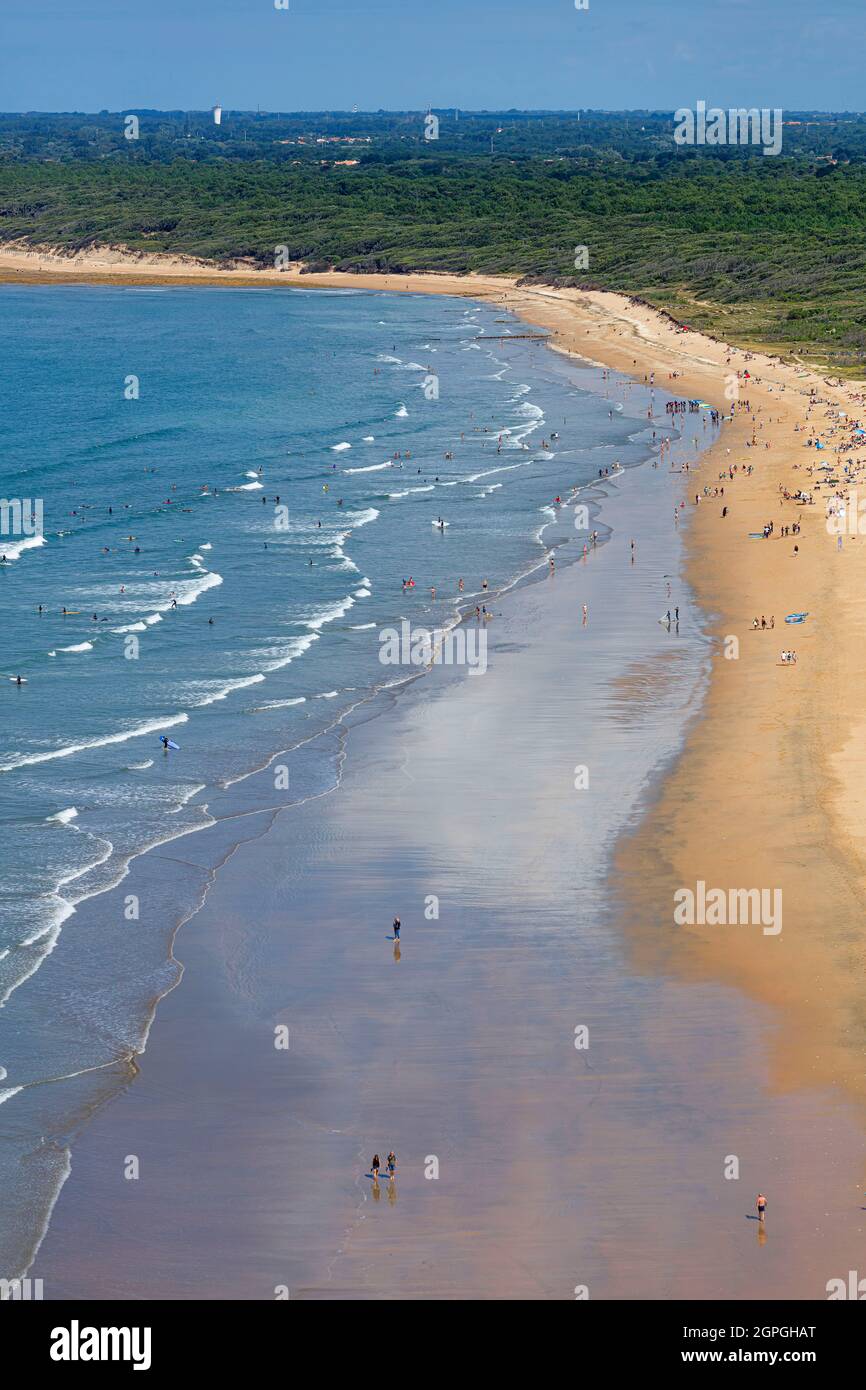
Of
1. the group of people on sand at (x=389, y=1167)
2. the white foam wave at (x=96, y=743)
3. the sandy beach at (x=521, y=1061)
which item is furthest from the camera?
the white foam wave at (x=96, y=743)

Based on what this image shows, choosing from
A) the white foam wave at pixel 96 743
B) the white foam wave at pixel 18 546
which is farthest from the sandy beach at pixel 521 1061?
the white foam wave at pixel 18 546

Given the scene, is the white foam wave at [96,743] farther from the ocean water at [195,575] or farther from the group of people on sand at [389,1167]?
the group of people on sand at [389,1167]

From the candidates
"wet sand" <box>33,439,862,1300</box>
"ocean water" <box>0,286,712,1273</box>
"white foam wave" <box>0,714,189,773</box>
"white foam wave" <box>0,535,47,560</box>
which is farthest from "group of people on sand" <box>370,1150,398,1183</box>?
"white foam wave" <box>0,535,47,560</box>

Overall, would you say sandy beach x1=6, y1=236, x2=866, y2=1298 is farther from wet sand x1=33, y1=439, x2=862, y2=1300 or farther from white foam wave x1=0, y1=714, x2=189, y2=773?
white foam wave x1=0, y1=714, x2=189, y2=773

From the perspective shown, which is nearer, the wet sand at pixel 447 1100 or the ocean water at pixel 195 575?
the wet sand at pixel 447 1100

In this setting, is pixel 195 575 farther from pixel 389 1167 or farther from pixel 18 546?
pixel 389 1167

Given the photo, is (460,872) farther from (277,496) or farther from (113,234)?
(113,234)
